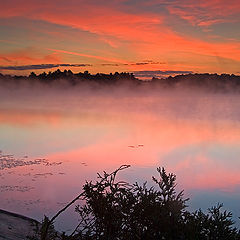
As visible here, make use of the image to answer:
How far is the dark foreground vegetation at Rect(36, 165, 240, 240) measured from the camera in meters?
2.55

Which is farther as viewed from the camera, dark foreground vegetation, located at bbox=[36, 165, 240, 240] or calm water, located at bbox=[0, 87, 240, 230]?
calm water, located at bbox=[0, 87, 240, 230]

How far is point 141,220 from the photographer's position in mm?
2631

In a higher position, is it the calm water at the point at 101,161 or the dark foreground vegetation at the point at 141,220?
the dark foreground vegetation at the point at 141,220

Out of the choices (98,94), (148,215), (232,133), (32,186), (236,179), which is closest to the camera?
(148,215)

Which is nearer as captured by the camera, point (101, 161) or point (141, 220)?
point (141, 220)

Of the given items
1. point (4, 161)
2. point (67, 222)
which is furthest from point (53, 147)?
point (67, 222)

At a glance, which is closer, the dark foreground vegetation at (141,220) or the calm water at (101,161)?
the dark foreground vegetation at (141,220)

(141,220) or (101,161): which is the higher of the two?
(141,220)

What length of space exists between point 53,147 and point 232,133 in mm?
17476

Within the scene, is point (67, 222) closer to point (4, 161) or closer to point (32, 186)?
point (32, 186)

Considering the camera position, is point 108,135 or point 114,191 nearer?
point 114,191

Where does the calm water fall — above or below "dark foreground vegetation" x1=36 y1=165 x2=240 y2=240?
below

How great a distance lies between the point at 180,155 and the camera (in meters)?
25.5

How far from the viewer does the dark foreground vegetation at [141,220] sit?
255 centimetres
